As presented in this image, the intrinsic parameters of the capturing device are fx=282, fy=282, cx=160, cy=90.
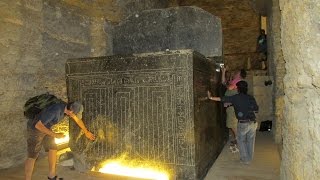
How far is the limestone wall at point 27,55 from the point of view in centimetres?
414

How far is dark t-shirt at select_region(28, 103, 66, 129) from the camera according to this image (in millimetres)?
3094

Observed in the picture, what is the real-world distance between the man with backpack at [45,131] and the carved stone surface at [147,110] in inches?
19.8

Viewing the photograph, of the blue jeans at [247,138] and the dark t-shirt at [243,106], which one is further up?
the dark t-shirt at [243,106]

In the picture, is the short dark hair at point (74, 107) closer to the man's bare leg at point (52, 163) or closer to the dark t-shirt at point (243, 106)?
the man's bare leg at point (52, 163)

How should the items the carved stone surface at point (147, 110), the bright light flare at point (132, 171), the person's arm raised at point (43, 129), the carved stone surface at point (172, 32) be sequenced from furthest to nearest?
the carved stone surface at point (172, 32) → the bright light flare at point (132, 171) → the carved stone surface at point (147, 110) → the person's arm raised at point (43, 129)

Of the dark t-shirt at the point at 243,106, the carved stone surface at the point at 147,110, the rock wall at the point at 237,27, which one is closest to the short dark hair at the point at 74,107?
the carved stone surface at the point at 147,110

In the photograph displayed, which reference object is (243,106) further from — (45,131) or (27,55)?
(27,55)

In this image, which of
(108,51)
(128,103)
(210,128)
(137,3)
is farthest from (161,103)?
(137,3)

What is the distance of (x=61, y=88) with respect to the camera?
17.3ft

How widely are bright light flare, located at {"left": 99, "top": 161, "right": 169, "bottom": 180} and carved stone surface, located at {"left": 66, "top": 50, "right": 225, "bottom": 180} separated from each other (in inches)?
3.9

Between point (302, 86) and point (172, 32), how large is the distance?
170 inches

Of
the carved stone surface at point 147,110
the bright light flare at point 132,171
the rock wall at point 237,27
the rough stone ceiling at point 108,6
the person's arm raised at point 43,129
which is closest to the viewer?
the person's arm raised at point 43,129

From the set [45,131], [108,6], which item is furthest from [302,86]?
[108,6]

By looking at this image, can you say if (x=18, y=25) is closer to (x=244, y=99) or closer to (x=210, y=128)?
(x=210, y=128)
